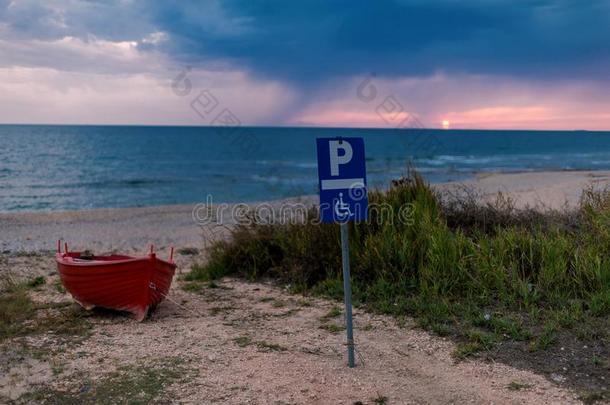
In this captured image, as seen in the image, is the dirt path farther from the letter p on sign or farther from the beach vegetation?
the letter p on sign

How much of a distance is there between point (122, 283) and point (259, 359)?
2.11 metres

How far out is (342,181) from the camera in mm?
4488

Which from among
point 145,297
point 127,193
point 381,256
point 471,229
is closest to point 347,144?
point 381,256

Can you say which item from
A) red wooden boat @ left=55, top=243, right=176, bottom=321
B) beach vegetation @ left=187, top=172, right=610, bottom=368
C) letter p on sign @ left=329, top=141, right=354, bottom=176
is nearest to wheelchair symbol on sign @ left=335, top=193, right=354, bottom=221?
letter p on sign @ left=329, top=141, right=354, bottom=176

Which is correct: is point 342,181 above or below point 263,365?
above

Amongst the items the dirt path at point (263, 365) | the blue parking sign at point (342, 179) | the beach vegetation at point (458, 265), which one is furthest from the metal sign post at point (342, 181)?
the beach vegetation at point (458, 265)

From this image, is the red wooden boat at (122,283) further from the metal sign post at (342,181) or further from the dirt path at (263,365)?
the metal sign post at (342,181)

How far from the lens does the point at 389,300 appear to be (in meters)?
6.49

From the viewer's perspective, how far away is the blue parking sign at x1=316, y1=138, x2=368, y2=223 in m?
4.41

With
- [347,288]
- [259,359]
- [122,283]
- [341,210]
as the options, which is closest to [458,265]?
[347,288]

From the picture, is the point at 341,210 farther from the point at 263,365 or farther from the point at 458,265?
the point at 458,265

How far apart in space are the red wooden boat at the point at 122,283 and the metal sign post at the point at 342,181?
258cm

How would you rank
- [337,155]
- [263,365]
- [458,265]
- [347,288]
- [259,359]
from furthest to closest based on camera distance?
[458,265], [259,359], [263,365], [347,288], [337,155]

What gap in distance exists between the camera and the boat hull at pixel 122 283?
A: 20.6 ft
